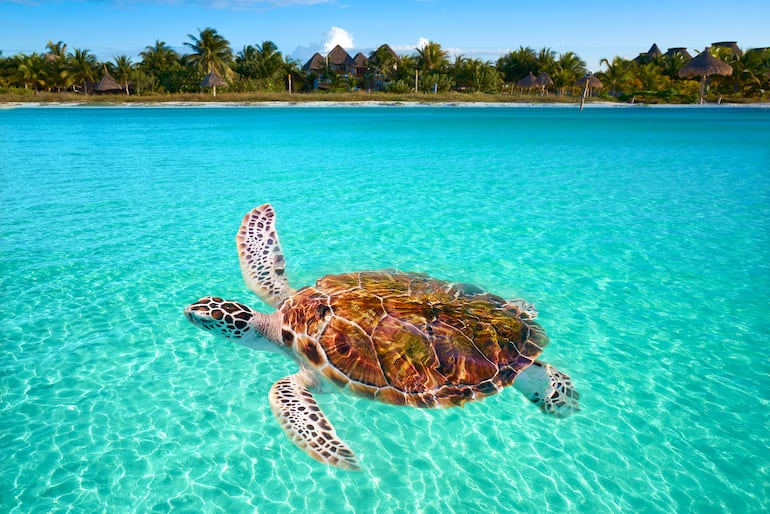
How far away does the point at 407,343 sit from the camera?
3.47m

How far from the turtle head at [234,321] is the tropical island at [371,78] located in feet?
145

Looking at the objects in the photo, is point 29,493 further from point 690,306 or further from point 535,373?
point 690,306

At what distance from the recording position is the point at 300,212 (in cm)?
919

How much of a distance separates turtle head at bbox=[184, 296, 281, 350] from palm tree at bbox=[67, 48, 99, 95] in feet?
184

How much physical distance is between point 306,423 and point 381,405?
27.9 inches

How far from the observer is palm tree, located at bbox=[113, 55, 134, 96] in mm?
47503

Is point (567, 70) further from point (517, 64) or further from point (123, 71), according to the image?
point (123, 71)

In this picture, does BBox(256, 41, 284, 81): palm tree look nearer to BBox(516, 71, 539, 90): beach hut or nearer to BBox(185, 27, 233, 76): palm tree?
BBox(185, 27, 233, 76): palm tree

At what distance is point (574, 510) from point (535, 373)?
107cm

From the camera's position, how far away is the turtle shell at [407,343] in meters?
3.37

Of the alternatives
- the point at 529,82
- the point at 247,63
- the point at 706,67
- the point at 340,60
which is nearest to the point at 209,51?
the point at 247,63

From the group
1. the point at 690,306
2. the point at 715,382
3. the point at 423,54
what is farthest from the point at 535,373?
the point at 423,54

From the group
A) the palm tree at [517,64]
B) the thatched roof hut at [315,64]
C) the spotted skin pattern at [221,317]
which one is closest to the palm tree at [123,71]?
the thatched roof hut at [315,64]

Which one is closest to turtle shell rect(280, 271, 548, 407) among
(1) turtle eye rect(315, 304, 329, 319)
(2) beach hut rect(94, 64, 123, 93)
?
(1) turtle eye rect(315, 304, 329, 319)
